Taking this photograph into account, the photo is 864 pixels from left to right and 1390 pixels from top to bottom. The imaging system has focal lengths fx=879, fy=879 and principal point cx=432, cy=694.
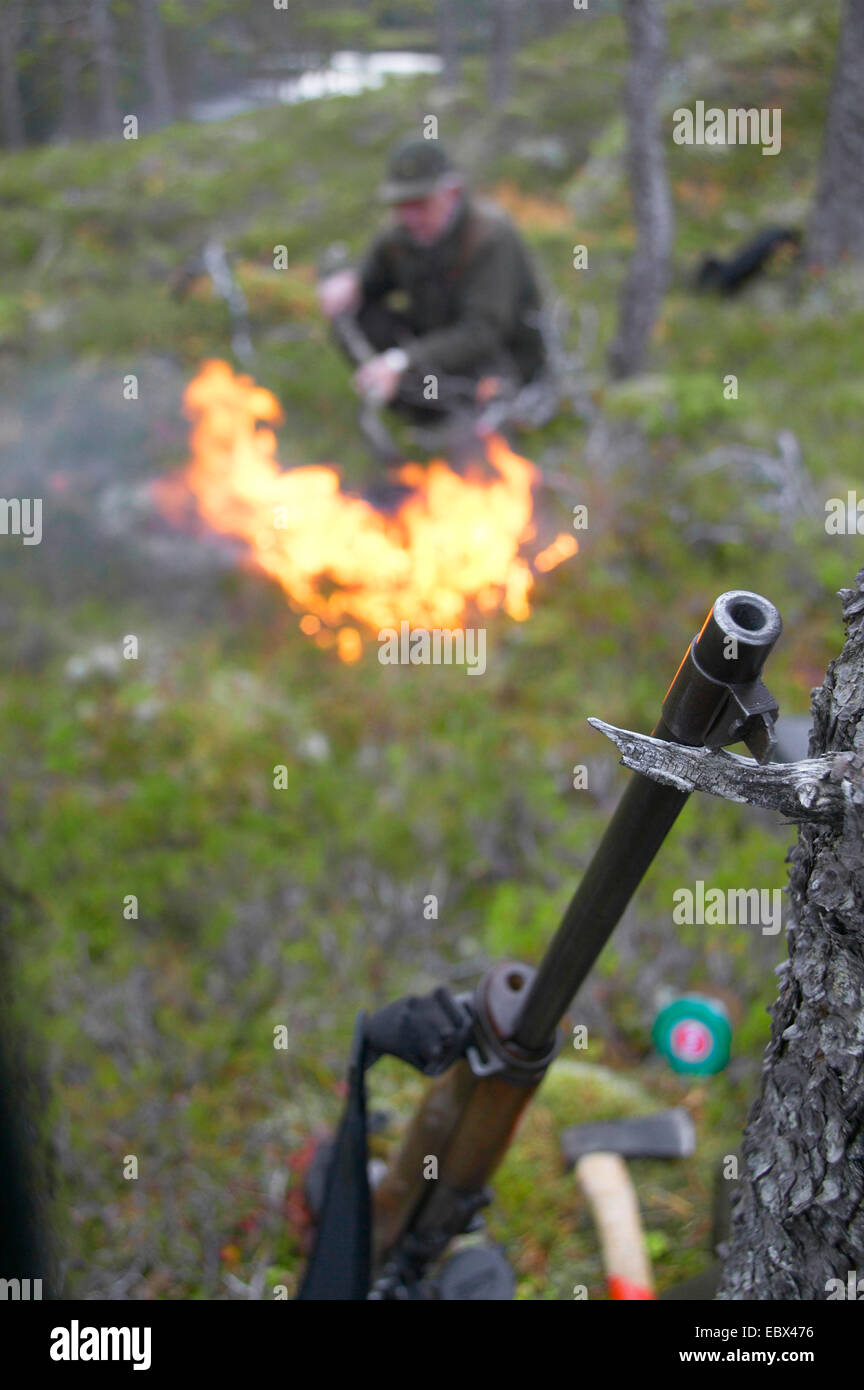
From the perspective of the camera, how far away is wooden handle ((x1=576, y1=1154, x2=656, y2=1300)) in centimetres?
262

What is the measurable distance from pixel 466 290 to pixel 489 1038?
6.22 meters

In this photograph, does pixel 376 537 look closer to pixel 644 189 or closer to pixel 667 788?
pixel 644 189

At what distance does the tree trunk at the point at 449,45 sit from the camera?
20.5 m

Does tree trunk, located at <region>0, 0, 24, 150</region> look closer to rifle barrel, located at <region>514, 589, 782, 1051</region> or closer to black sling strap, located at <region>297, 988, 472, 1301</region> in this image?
black sling strap, located at <region>297, 988, 472, 1301</region>

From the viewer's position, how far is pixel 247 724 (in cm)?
514

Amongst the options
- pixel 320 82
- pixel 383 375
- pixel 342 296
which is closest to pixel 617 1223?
pixel 383 375

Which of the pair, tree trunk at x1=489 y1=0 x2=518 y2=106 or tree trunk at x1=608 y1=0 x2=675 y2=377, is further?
tree trunk at x1=489 y1=0 x2=518 y2=106

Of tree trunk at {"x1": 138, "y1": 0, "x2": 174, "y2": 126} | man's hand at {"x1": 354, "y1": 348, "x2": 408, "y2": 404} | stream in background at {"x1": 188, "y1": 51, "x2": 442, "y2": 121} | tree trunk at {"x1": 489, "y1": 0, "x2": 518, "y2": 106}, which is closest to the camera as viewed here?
man's hand at {"x1": 354, "y1": 348, "x2": 408, "y2": 404}

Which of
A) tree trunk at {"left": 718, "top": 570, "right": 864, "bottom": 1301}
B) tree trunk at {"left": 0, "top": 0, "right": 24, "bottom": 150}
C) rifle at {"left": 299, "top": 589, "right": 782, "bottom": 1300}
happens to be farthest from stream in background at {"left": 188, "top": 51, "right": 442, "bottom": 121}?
tree trunk at {"left": 718, "top": 570, "right": 864, "bottom": 1301}

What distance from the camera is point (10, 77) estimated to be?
19.3 meters

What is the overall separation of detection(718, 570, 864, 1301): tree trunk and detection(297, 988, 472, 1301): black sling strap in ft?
2.16

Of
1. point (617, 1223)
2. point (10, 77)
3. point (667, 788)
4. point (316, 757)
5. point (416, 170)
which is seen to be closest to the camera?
point (667, 788)
